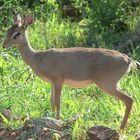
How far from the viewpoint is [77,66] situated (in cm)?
779

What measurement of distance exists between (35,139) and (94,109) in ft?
3.72

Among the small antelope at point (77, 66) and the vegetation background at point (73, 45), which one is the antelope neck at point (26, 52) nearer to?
the small antelope at point (77, 66)

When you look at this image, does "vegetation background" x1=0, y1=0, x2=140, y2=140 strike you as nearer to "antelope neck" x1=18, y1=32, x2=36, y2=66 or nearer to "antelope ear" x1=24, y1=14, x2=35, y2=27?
"antelope neck" x1=18, y1=32, x2=36, y2=66

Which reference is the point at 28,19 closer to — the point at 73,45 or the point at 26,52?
the point at 26,52

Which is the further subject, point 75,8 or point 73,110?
point 75,8

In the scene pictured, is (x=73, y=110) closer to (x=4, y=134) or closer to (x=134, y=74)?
(x=4, y=134)

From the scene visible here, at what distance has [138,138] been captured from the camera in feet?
22.4

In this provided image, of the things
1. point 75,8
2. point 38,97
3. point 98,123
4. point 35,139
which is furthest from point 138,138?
point 75,8

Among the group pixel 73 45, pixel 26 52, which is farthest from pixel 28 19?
pixel 73 45

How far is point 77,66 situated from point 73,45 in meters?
4.35

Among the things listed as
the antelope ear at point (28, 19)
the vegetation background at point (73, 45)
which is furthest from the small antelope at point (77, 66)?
the vegetation background at point (73, 45)

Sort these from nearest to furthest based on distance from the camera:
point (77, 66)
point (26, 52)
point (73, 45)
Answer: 1. point (77, 66)
2. point (26, 52)
3. point (73, 45)

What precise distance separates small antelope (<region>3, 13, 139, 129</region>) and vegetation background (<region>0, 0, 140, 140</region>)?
31cm

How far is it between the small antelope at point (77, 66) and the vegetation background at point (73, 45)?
0.31 meters
